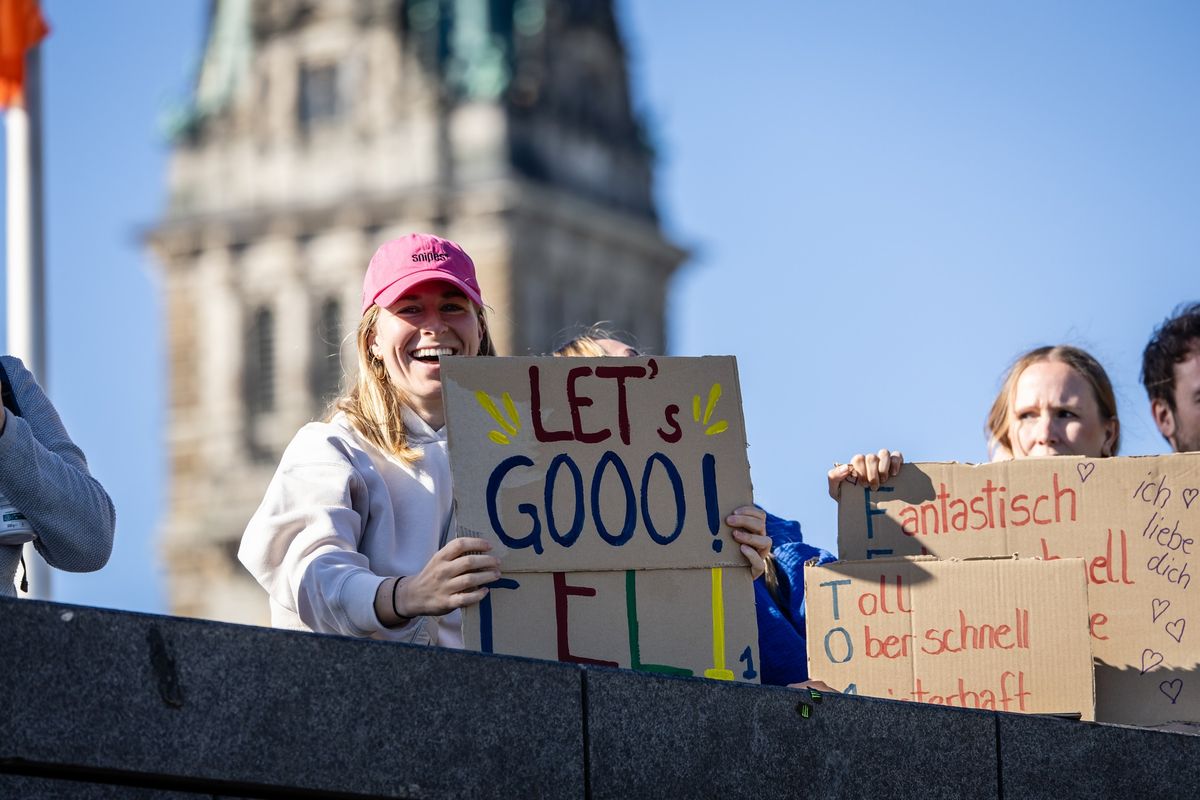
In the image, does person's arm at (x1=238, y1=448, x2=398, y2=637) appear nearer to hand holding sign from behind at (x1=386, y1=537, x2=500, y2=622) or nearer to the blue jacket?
hand holding sign from behind at (x1=386, y1=537, x2=500, y2=622)

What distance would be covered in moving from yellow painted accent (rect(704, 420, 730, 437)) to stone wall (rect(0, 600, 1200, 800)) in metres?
0.50

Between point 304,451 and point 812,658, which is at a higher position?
point 304,451

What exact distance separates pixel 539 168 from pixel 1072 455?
168ft

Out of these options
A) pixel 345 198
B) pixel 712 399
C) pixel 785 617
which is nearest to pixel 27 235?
pixel 785 617

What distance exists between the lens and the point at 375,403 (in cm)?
582

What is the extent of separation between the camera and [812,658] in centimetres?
611

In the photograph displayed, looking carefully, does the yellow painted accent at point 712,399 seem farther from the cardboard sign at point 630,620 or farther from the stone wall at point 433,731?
the stone wall at point 433,731

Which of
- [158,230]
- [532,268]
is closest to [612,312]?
[532,268]

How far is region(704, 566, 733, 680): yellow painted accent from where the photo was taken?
5.63m

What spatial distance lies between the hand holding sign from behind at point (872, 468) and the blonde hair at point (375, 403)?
76 cm

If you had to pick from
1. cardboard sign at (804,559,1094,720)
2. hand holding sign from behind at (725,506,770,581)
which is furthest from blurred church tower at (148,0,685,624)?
hand holding sign from behind at (725,506,770,581)

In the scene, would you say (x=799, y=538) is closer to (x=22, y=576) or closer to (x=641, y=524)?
(x=641, y=524)

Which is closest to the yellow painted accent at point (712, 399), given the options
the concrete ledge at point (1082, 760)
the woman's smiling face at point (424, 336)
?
the woman's smiling face at point (424, 336)

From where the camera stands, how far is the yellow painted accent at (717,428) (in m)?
5.73
